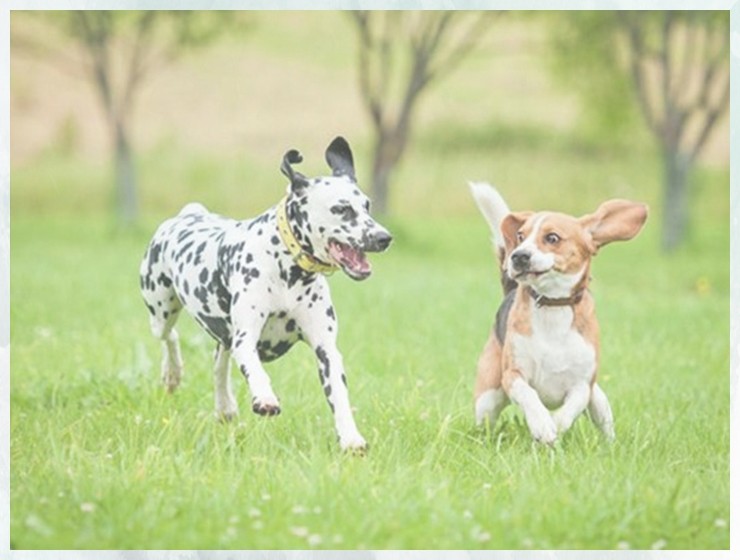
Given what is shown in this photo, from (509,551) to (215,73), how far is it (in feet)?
25.5

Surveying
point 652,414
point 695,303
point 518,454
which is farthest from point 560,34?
point 518,454

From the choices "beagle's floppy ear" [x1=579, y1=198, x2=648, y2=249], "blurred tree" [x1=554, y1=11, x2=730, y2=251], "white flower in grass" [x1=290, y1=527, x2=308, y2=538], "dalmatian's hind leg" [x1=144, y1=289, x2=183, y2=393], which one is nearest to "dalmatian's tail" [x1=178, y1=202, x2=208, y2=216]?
"dalmatian's hind leg" [x1=144, y1=289, x2=183, y2=393]

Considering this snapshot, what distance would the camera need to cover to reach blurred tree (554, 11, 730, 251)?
9.45 metres

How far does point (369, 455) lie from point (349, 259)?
0.49m

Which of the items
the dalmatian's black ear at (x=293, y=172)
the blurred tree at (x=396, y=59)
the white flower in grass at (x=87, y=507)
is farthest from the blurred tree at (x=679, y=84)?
the white flower in grass at (x=87, y=507)

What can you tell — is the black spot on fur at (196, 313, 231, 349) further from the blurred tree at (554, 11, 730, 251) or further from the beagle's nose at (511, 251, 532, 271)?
the blurred tree at (554, 11, 730, 251)

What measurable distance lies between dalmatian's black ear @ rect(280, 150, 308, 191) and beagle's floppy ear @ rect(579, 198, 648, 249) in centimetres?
71

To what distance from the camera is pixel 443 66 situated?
978 centimetres

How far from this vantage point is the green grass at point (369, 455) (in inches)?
126

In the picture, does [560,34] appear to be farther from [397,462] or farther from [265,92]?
[397,462]

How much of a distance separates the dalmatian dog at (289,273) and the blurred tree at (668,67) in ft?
19.5

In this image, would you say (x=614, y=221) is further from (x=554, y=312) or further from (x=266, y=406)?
(x=266, y=406)

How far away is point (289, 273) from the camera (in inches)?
138

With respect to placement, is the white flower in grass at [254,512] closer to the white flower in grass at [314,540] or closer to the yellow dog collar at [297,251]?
the white flower in grass at [314,540]
